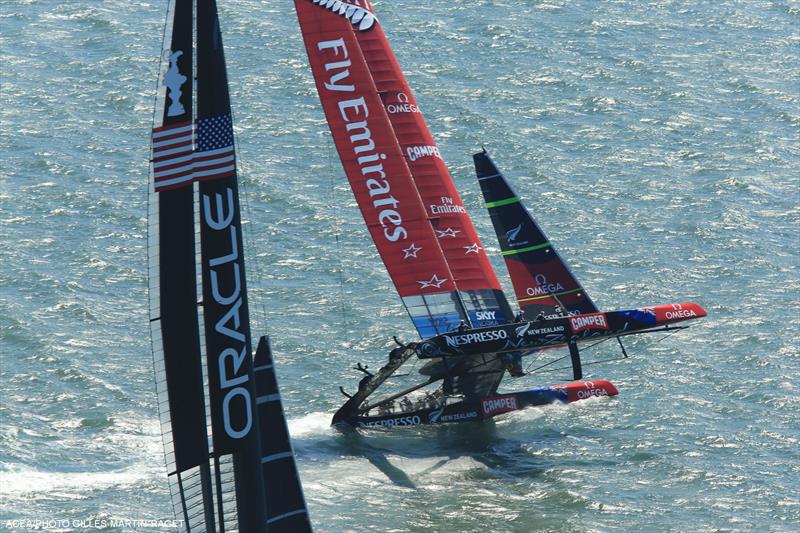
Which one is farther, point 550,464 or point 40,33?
point 40,33

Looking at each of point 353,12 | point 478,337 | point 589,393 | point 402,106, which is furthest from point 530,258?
point 353,12

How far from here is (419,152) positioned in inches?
1332

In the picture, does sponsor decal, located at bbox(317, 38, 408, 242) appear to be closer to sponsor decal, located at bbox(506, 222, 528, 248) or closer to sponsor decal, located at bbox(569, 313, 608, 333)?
sponsor decal, located at bbox(506, 222, 528, 248)

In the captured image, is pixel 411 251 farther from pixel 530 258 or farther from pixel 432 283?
pixel 530 258

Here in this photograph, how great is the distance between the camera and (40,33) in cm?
5428

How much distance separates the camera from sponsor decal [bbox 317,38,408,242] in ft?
104

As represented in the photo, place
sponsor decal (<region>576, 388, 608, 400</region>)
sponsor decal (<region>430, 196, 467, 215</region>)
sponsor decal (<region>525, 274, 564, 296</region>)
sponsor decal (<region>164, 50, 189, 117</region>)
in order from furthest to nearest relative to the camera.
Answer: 1. sponsor decal (<region>525, 274, 564, 296</region>)
2. sponsor decal (<region>430, 196, 467, 215</region>)
3. sponsor decal (<region>576, 388, 608, 400</region>)
4. sponsor decal (<region>164, 50, 189, 117</region>)

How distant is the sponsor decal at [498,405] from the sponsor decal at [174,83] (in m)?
17.1

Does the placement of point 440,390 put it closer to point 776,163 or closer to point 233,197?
point 233,197

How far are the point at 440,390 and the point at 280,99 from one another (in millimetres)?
20420

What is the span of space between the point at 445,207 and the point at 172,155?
17.7m

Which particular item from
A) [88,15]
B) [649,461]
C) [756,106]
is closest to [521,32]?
[756,106]

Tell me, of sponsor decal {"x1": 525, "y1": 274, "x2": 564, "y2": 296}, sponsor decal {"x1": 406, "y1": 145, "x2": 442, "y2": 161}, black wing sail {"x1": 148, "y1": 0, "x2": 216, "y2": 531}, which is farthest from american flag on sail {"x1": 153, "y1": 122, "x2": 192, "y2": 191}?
sponsor decal {"x1": 525, "y1": 274, "x2": 564, "y2": 296}

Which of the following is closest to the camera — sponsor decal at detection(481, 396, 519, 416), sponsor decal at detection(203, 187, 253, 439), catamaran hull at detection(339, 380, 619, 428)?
sponsor decal at detection(203, 187, 253, 439)
